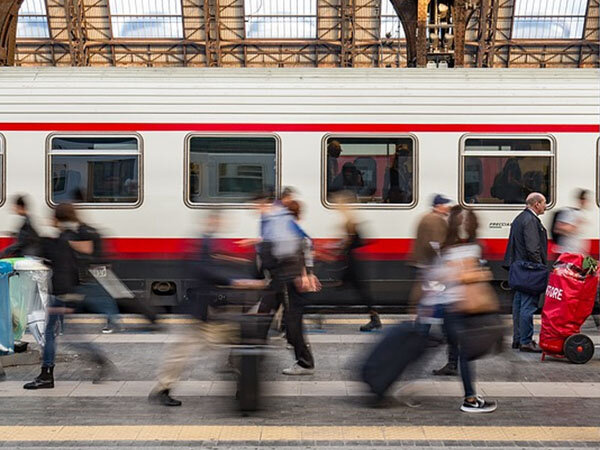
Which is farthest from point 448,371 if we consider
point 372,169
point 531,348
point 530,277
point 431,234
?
point 372,169

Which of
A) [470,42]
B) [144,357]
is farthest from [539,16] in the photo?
[144,357]

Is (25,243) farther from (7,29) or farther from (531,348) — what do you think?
(7,29)

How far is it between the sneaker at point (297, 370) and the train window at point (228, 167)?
11.9 feet

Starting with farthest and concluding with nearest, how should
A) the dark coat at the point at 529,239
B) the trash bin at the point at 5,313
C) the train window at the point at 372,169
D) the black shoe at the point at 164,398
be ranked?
1. the train window at the point at 372,169
2. the dark coat at the point at 529,239
3. the trash bin at the point at 5,313
4. the black shoe at the point at 164,398

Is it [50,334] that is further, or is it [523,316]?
[523,316]

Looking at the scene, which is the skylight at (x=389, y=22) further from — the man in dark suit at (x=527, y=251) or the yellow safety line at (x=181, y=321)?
the man in dark suit at (x=527, y=251)

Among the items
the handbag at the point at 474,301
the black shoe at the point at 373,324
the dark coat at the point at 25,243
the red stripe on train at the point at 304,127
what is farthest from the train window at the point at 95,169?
the handbag at the point at 474,301

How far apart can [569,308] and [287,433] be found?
3502 millimetres

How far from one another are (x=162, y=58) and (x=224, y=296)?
31.5 m

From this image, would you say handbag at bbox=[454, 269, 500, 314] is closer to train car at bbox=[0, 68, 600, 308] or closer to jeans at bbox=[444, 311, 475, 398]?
jeans at bbox=[444, 311, 475, 398]

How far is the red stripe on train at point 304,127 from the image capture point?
11.0 meters

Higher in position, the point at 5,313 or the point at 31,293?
the point at 31,293

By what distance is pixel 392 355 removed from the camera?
20.9ft

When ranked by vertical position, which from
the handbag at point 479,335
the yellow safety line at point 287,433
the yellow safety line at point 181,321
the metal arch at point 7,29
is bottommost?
the yellow safety line at point 181,321
